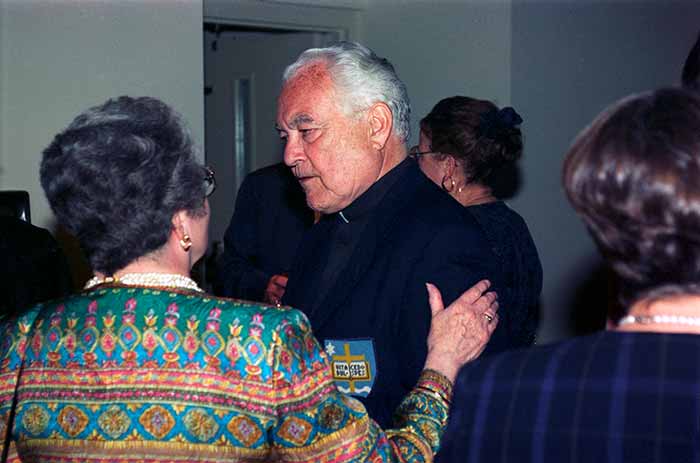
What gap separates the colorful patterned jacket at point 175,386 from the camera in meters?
1.43

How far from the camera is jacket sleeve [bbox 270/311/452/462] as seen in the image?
1434mm

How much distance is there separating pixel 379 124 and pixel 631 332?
3.66ft

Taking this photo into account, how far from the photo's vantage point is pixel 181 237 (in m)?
1.57

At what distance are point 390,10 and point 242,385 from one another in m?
3.65

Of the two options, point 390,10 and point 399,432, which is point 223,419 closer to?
point 399,432

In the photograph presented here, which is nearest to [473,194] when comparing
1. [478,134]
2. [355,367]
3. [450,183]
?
[450,183]

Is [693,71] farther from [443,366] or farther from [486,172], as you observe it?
[486,172]

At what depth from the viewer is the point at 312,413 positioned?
1.46 meters

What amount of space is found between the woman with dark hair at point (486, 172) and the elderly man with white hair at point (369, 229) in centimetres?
81

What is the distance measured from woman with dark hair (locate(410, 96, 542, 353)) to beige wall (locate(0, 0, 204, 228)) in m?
1.36

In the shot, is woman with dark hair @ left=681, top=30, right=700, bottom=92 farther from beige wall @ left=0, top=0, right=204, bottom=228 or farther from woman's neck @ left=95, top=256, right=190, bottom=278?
beige wall @ left=0, top=0, right=204, bottom=228

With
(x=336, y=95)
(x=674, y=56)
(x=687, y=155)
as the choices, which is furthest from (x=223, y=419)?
(x=674, y=56)

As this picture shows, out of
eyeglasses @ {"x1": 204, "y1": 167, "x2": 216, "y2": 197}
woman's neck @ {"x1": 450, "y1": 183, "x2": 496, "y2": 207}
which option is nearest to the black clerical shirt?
eyeglasses @ {"x1": 204, "y1": 167, "x2": 216, "y2": 197}

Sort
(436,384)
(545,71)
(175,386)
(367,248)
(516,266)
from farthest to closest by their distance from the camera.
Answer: (545,71)
(516,266)
(367,248)
(436,384)
(175,386)
